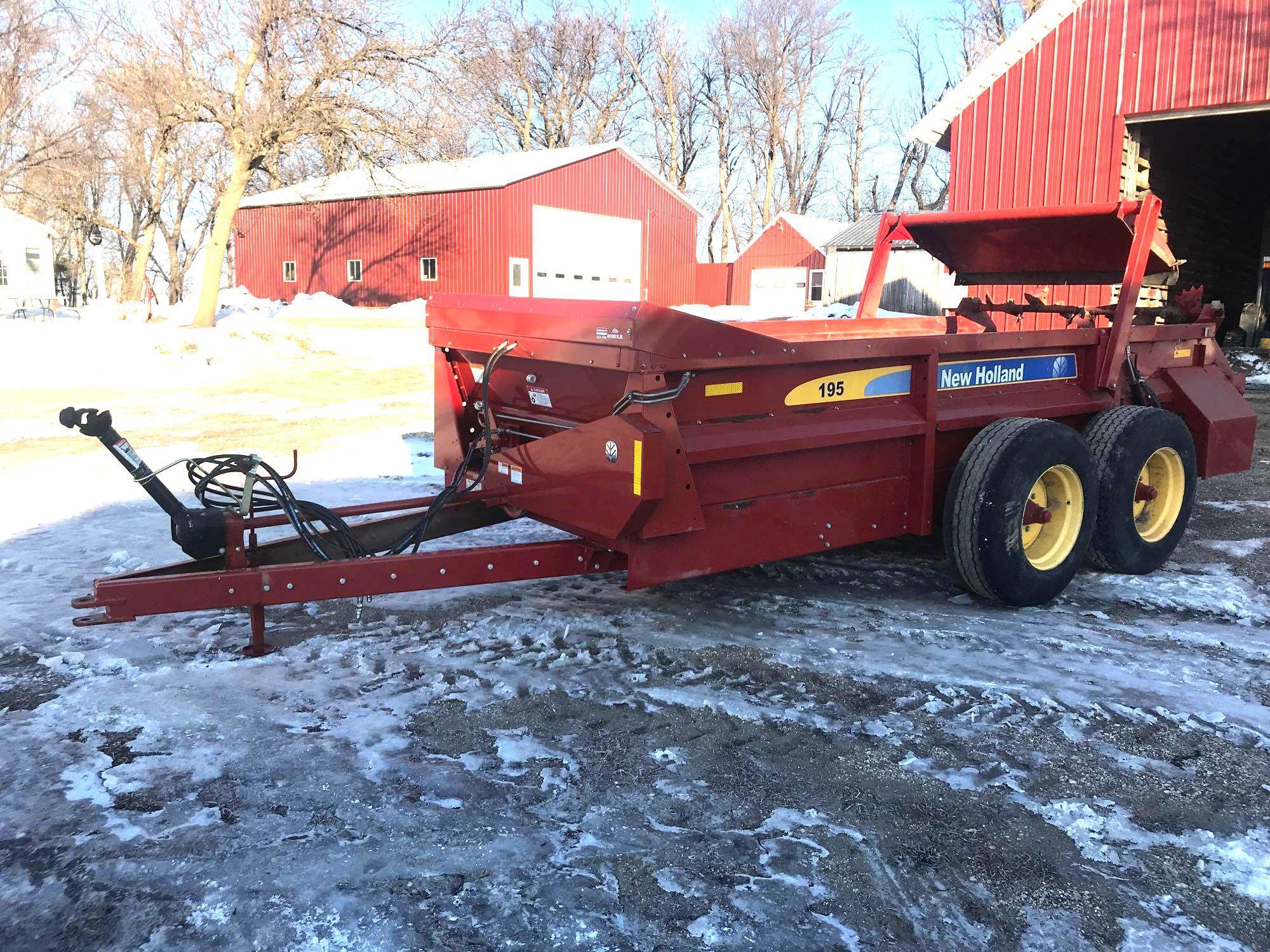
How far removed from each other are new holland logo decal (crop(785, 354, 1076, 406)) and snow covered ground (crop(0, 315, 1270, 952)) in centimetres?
102

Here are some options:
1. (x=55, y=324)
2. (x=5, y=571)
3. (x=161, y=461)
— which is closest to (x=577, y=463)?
(x=5, y=571)

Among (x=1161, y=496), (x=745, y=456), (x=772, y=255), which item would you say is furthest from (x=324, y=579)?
(x=772, y=255)

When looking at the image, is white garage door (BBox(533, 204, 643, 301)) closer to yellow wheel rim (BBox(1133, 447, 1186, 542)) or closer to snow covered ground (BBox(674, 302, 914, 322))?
snow covered ground (BBox(674, 302, 914, 322))

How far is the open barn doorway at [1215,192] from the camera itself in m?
16.0

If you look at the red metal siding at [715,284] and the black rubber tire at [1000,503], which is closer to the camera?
the black rubber tire at [1000,503]

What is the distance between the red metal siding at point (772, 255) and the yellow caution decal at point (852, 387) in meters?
37.2

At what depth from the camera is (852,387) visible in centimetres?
449

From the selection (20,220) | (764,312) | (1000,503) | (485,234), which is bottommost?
(1000,503)

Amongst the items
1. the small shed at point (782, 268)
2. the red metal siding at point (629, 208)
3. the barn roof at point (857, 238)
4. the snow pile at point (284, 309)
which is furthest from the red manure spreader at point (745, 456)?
the small shed at point (782, 268)

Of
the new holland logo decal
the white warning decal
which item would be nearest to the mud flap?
the new holland logo decal

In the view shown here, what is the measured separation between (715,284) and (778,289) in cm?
A: 246

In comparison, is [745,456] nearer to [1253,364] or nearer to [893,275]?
[1253,364]

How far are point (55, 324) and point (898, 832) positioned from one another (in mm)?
24244

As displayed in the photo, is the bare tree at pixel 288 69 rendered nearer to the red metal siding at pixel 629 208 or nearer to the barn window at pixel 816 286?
the red metal siding at pixel 629 208
